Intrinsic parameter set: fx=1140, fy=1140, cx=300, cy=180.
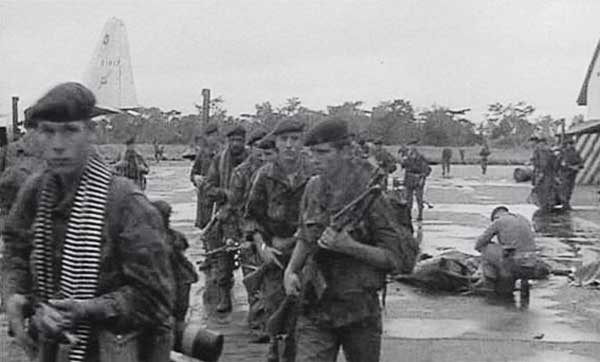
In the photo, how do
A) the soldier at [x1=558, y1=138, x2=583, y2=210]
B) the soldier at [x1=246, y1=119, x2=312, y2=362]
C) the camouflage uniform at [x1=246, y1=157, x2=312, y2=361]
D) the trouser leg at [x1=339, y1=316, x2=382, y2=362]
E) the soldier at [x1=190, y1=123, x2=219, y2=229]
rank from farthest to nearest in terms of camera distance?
the soldier at [x1=558, y1=138, x2=583, y2=210] → the soldier at [x1=190, y1=123, x2=219, y2=229] → the camouflage uniform at [x1=246, y1=157, x2=312, y2=361] → the soldier at [x1=246, y1=119, x2=312, y2=362] → the trouser leg at [x1=339, y1=316, x2=382, y2=362]

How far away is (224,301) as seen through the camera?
11.3 meters

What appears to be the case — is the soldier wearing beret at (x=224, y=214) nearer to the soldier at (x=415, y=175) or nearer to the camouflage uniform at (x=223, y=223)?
the camouflage uniform at (x=223, y=223)

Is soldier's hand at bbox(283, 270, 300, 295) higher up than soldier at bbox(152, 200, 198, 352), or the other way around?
soldier at bbox(152, 200, 198, 352)

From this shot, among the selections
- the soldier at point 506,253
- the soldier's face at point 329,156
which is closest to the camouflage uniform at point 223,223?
the soldier at point 506,253

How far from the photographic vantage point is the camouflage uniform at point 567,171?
27.7 meters

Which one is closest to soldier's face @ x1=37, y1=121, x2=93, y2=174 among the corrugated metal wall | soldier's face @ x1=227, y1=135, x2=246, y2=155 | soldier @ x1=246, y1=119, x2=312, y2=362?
soldier @ x1=246, y1=119, x2=312, y2=362

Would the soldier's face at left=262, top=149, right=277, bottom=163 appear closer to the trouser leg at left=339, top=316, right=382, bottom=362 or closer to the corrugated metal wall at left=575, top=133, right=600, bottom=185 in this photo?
the trouser leg at left=339, top=316, right=382, bottom=362

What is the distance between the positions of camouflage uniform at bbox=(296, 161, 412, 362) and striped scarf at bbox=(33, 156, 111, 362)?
2.21 m

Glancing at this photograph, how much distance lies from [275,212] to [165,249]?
4.14 m

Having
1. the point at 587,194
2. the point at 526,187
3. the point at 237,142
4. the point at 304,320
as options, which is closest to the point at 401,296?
the point at 237,142

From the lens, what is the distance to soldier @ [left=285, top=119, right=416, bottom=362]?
5715mm

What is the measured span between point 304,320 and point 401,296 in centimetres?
687

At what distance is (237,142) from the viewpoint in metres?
11.6

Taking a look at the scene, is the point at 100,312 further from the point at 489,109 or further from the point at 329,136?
the point at 489,109
